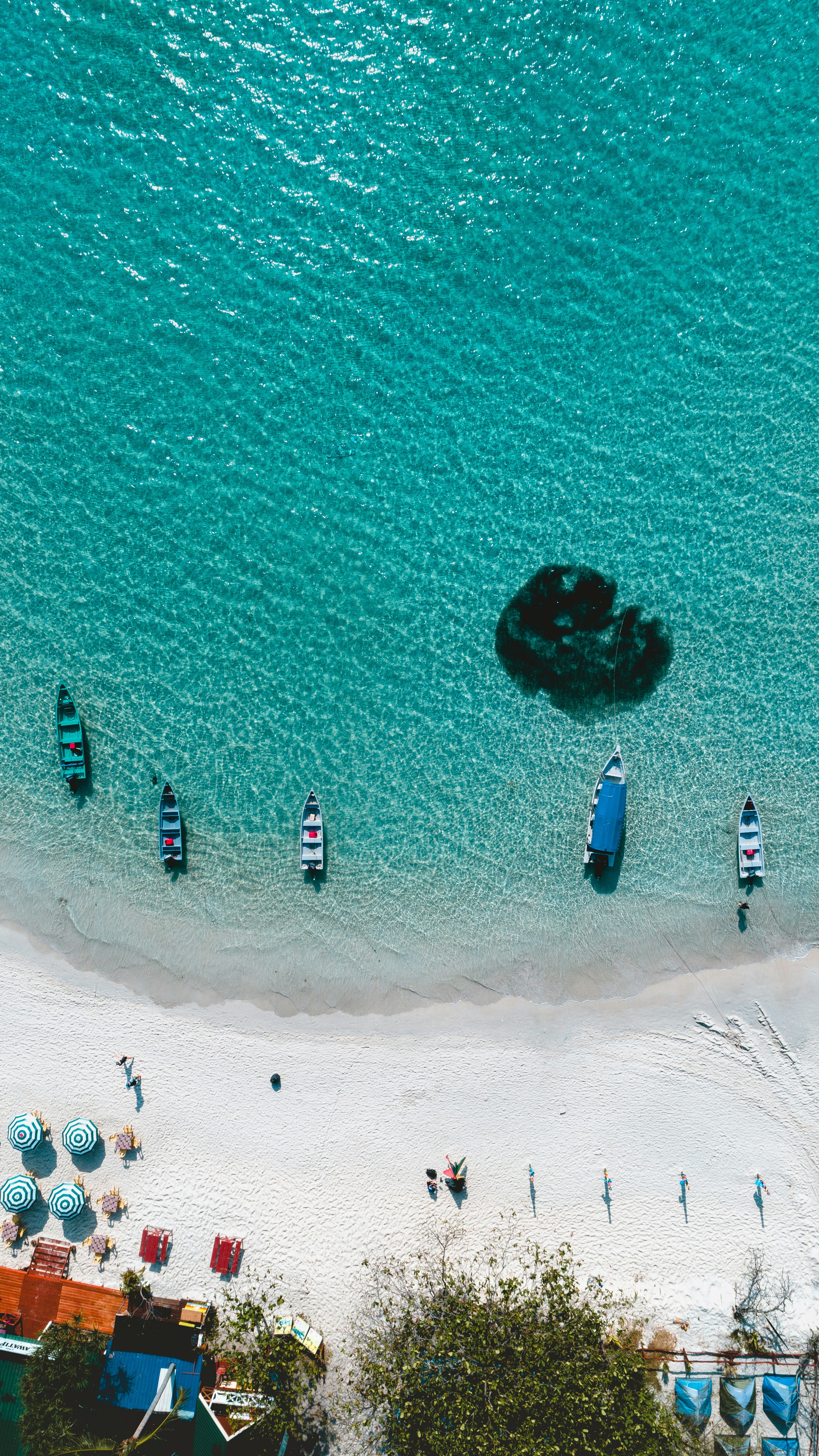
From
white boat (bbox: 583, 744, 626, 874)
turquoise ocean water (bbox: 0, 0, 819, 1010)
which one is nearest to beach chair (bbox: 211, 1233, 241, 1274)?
turquoise ocean water (bbox: 0, 0, 819, 1010)

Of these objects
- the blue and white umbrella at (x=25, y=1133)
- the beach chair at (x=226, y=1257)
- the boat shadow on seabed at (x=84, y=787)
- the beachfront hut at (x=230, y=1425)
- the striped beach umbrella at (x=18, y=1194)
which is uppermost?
the boat shadow on seabed at (x=84, y=787)

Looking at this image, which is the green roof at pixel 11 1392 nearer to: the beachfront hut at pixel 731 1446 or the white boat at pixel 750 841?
the beachfront hut at pixel 731 1446

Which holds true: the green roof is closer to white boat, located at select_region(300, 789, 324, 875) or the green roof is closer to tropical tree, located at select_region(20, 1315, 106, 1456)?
tropical tree, located at select_region(20, 1315, 106, 1456)

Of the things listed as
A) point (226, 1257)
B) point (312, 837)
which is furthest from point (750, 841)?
point (226, 1257)

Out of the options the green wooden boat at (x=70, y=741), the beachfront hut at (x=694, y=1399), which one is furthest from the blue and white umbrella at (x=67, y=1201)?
the beachfront hut at (x=694, y=1399)

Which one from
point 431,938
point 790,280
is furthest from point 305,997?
point 790,280

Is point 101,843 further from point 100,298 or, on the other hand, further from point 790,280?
point 790,280
